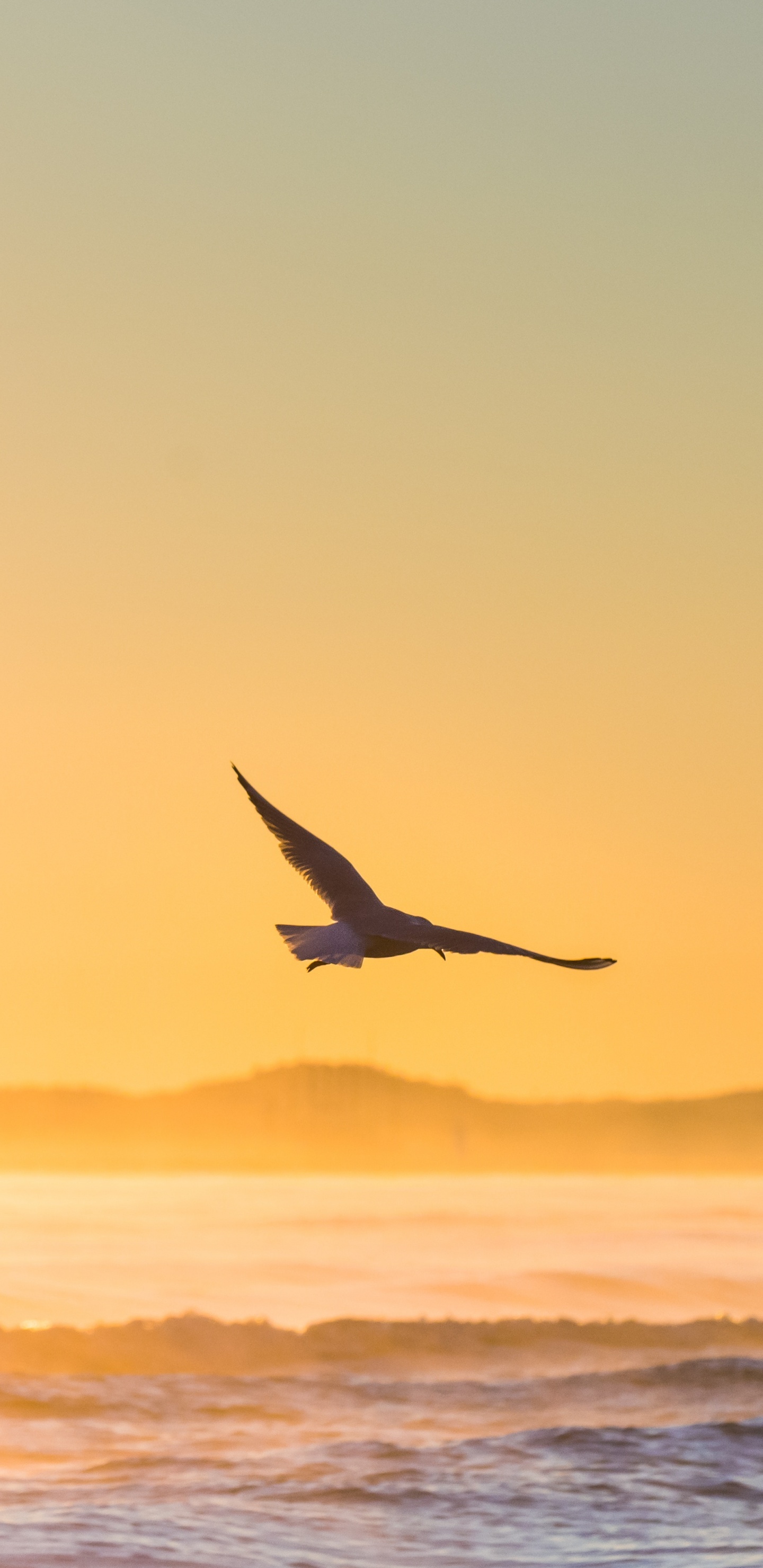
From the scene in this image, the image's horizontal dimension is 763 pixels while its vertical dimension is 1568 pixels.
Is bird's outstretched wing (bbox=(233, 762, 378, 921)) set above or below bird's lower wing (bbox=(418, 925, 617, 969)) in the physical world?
above

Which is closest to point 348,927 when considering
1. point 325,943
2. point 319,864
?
point 325,943

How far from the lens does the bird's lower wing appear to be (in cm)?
798

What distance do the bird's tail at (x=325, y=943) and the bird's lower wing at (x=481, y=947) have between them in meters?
0.39

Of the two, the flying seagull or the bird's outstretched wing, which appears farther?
the bird's outstretched wing

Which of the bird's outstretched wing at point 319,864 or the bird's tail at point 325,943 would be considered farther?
the bird's outstretched wing at point 319,864

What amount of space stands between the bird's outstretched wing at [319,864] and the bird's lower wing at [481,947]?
1.05 metres

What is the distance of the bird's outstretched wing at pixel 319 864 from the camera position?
9.61m

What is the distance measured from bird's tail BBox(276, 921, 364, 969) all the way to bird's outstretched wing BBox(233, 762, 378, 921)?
24 cm

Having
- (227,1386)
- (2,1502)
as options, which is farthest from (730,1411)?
(2,1502)

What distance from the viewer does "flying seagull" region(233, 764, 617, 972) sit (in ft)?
27.0

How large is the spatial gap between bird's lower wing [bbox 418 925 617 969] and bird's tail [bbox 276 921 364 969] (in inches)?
15.3

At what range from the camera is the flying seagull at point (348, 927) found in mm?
8227

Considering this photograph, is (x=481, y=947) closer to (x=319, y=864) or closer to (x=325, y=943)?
(x=325, y=943)

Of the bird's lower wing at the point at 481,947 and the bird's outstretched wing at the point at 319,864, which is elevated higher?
the bird's outstretched wing at the point at 319,864
